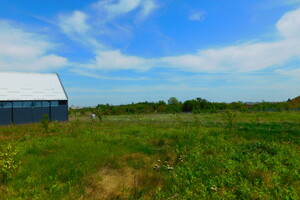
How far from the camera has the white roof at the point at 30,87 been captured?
24.2 meters

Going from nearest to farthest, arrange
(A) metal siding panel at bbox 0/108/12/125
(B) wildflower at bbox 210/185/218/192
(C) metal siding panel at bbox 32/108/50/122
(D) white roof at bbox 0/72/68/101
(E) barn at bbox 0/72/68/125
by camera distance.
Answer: (B) wildflower at bbox 210/185/218/192 < (A) metal siding panel at bbox 0/108/12/125 < (E) barn at bbox 0/72/68/125 < (D) white roof at bbox 0/72/68/101 < (C) metal siding panel at bbox 32/108/50/122

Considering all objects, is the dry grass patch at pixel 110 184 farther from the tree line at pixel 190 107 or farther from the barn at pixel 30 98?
the tree line at pixel 190 107

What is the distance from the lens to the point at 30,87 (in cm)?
2633

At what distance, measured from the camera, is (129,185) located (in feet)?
16.5

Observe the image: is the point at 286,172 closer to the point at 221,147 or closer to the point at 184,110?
the point at 221,147

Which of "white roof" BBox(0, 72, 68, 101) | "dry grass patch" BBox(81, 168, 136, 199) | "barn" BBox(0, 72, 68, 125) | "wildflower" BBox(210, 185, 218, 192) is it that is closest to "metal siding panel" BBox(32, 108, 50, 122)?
"barn" BBox(0, 72, 68, 125)

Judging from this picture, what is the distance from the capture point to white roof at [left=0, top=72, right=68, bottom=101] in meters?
24.2

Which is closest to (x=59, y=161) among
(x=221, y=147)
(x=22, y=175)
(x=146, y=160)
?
(x=22, y=175)

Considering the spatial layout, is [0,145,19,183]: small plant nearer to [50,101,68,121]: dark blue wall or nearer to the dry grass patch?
the dry grass patch

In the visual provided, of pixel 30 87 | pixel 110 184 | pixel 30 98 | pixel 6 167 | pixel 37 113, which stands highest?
pixel 30 87

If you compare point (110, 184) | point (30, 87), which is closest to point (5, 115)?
point (30, 87)

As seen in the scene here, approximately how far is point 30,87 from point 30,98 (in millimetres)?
2111

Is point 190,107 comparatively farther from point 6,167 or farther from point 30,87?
point 6,167

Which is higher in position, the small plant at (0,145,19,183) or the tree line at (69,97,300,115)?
the tree line at (69,97,300,115)
